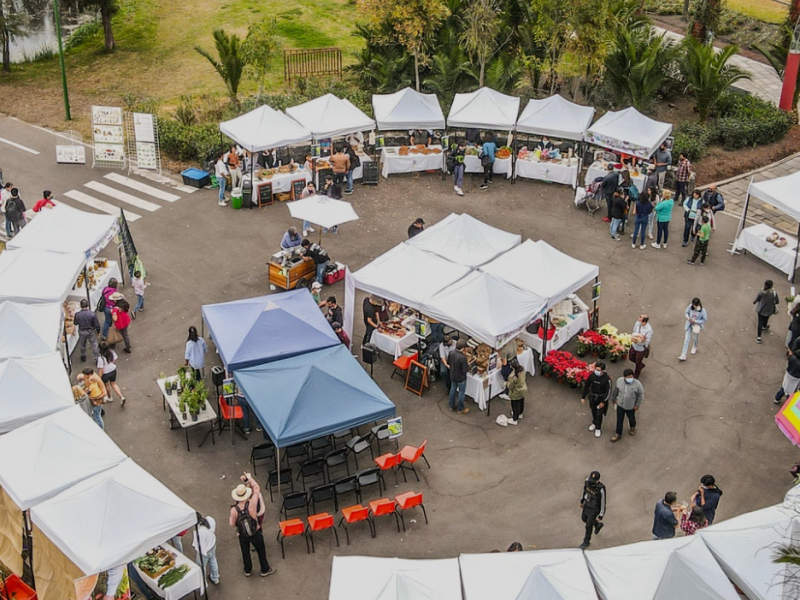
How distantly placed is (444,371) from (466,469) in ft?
8.21

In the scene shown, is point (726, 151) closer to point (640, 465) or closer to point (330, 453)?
point (640, 465)

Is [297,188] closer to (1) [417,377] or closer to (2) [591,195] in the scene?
(2) [591,195]

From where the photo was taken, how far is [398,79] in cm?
3328

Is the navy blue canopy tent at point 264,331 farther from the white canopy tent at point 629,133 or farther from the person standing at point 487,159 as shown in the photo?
the white canopy tent at point 629,133

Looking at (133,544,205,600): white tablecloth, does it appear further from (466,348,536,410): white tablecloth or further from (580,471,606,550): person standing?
(466,348,536,410): white tablecloth

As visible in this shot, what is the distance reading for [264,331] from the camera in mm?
17656

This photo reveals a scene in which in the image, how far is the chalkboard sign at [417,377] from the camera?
18.5 metres

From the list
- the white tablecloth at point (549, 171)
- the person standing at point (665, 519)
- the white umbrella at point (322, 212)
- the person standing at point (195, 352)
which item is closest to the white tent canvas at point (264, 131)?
the white umbrella at point (322, 212)

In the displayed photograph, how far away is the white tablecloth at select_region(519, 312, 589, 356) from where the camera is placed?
63.9 ft

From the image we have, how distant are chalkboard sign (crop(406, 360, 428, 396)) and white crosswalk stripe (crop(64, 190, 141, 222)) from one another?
34.6 ft

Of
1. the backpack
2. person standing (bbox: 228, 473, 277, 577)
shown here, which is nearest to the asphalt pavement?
person standing (bbox: 228, 473, 277, 577)

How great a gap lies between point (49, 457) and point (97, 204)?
534 inches

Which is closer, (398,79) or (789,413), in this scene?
(789,413)

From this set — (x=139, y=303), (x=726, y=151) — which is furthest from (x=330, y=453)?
(x=726, y=151)
